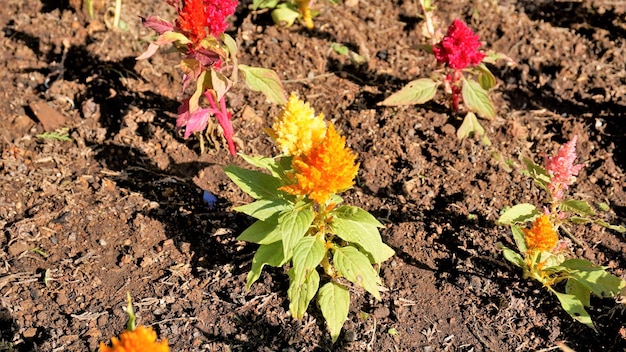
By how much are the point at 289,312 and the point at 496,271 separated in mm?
1208

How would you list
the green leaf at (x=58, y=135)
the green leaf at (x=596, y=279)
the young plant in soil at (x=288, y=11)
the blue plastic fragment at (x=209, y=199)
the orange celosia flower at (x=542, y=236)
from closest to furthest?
1. the orange celosia flower at (x=542, y=236)
2. the green leaf at (x=596, y=279)
3. the blue plastic fragment at (x=209, y=199)
4. the green leaf at (x=58, y=135)
5. the young plant in soil at (x=288, y=11)

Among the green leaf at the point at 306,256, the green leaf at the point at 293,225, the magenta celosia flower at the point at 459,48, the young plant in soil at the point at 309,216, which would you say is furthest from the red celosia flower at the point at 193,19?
the magenta celosia flower at the point at 459,48

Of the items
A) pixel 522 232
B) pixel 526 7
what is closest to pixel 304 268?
pixel 522 232

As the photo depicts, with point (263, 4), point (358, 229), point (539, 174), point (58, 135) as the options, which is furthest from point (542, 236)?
point (58, 135)

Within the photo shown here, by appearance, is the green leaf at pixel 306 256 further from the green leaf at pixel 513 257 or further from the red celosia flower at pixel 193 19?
the red celosia flower at pixel 193 19

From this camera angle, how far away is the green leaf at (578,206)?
344 centimetres

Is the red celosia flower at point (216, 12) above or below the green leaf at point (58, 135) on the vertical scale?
above

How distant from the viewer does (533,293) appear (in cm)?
365

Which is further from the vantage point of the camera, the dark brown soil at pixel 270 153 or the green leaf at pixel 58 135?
the green leaf at pixel 58 135

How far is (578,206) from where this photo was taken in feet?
11.4

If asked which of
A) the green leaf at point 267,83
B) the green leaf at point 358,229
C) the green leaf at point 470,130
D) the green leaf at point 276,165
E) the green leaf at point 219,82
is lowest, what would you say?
the green leaf at point 470,130

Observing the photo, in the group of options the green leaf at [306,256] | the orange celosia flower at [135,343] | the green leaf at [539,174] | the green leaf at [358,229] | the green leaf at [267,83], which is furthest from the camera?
the green leaf at [267,83]

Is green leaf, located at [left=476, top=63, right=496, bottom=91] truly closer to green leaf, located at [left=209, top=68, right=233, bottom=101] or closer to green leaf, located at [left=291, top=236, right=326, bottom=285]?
green leaf, located at [left=209, top=68, right=233, bottom=101]

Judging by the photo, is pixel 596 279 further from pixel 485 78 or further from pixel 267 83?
pixel 267 83
